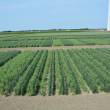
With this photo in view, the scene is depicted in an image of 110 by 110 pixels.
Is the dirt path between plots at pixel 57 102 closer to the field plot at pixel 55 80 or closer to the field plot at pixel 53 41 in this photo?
the field plot at pixel 55 80

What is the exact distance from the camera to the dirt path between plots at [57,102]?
12.7 metres

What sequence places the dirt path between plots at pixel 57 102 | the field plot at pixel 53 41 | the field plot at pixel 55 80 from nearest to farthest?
the dirt path between plots at pixel 57 102, the field plot at pixel 55 80, the field plot at pixel 53 41

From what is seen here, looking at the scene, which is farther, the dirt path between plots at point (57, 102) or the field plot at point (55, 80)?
the field plot at point (55, 80)

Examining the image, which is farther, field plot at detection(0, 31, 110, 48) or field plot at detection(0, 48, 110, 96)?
field plot at detection(0, 31, 110, 48)

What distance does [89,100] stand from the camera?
44.8ft

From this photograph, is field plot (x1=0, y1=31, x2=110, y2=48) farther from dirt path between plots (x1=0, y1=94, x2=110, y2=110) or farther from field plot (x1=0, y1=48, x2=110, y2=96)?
dirt path between plots (x1=0, y1=94, x2=110, y2=110)

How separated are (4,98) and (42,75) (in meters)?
5.19

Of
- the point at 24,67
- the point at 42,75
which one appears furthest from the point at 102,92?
the point at 24,67

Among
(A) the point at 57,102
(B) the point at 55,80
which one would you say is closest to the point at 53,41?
(B) the point at 55,80

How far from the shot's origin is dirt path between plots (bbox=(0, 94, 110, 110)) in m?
12.7

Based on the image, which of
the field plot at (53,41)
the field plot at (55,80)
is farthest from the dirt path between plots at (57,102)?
the field plot at (53,41)

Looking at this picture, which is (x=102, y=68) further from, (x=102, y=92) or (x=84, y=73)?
(x=102, y=92)

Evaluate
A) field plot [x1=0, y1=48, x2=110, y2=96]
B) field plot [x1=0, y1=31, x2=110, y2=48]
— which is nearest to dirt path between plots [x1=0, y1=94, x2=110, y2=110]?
field plot [x1=0, y1=48, x2=110, y2=96]

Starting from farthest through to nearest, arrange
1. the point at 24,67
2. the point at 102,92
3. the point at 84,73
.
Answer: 1. the point at 24,67
2. the point at 84,73
3. the point at 102,92
